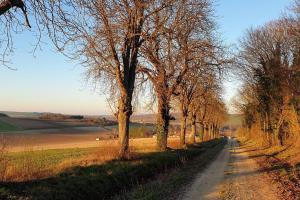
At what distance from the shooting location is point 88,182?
1355 centimetres

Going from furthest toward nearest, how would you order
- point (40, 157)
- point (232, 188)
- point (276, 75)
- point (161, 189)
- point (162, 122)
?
point (276, 75)
point (162, 122)
point (40, 157)
point (232, 188)
point (161, 189)

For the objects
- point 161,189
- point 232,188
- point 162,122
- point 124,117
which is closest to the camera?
point 161,189

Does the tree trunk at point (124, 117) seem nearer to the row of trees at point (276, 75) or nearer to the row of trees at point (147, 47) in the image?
the row of trees at point (147, 47)

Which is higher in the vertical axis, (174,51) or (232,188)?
(174,51)

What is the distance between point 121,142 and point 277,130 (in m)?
29.7

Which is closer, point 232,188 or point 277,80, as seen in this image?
point 232,188

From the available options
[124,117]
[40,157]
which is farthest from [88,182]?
[40,157]

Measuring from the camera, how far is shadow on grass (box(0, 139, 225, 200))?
36.8ft

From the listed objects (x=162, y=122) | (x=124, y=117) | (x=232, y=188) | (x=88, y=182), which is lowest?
(x=232, y=188)

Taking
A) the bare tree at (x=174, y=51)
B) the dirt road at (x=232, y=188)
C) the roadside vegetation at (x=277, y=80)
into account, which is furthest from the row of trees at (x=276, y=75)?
the dirt road at (x=232, y=188)

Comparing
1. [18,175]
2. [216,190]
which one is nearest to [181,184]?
[216,190]

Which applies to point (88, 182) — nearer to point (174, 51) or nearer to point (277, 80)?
point (174, 51)

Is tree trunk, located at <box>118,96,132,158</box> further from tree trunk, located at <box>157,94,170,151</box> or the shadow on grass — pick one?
tree trunk, located at <box>157,94,170,151</box>

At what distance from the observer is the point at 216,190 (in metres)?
15.8
